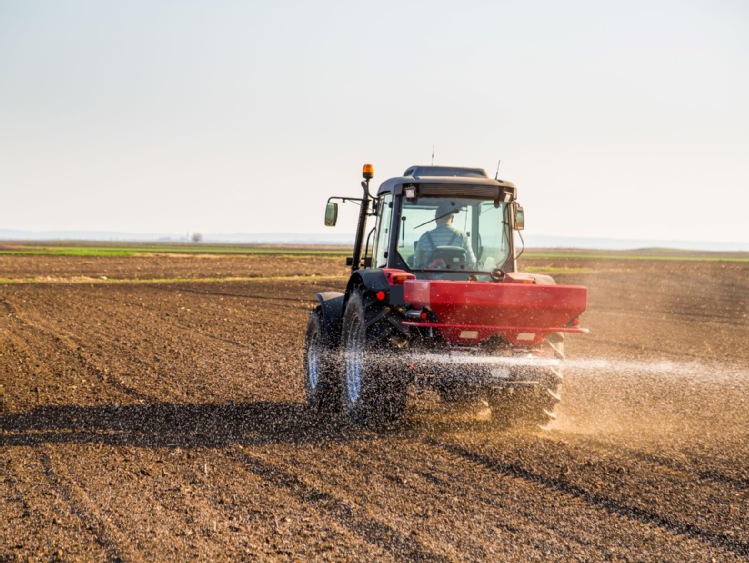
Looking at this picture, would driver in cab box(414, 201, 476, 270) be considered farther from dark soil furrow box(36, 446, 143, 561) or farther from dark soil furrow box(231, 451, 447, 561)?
dark soil furrow box(36, 446, 143, 561)

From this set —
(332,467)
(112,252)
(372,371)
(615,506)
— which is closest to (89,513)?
(332,467)

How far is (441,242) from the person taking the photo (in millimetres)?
8055

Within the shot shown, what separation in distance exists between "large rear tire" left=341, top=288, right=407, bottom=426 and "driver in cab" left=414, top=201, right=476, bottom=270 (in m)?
0.68

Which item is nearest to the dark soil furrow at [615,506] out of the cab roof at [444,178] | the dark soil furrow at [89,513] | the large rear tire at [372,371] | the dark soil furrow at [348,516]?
the large rear tire at [372,371]

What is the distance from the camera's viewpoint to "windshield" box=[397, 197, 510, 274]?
8.03 meters

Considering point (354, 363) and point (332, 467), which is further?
point (354, 363)

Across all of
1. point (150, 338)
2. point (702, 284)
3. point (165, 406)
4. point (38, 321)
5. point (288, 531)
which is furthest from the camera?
point (702, 284)

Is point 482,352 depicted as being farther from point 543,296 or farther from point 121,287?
point 121,287

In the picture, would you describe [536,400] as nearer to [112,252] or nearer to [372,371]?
[372,371]

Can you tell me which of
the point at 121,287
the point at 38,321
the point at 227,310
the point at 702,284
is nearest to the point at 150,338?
the point at 38,321

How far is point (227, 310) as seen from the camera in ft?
67.8

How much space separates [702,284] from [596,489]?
34837 millimetres

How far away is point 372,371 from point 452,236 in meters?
1.61

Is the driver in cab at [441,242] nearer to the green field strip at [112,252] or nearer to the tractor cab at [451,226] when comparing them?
the tractor cab at [451,226]
